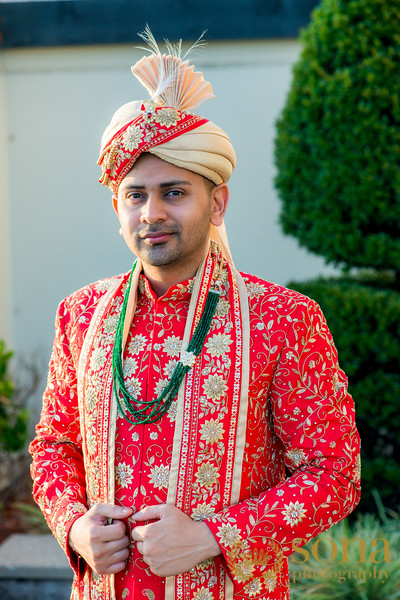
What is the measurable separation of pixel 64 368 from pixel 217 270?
56cm

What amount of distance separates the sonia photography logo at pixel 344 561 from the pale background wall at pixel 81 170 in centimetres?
219

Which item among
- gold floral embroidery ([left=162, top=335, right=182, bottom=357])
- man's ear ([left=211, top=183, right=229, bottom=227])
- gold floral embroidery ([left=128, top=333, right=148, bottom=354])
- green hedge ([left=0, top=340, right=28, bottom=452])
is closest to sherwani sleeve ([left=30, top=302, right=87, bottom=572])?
gold floral embroidery ([left=128, top=333, right=148, bottom=354])

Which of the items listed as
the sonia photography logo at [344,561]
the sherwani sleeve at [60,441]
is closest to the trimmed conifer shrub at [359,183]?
the sonia photography logo at [344,561]

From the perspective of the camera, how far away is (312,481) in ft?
5.81

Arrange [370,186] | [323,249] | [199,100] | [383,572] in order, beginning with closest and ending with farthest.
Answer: [199,100]
[383,572]
[370,186]
[323,249]

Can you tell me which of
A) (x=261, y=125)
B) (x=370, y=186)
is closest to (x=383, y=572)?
(x=370, y=186)

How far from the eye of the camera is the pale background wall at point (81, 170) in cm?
516

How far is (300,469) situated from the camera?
1.82 meters

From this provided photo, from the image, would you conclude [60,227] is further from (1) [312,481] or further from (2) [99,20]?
(1) [312,481]

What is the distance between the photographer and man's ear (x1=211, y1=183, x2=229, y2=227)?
202 cm

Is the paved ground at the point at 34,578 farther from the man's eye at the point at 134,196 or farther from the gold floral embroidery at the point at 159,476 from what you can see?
the man's eye at the point at 134,196

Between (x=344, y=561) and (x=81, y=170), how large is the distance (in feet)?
11.3

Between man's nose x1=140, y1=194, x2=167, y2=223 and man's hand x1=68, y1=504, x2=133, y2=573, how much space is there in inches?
31.2

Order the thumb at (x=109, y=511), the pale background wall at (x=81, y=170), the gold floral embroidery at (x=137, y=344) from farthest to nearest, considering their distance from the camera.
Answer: the pale background wall at (x=81, y=170) → the gold floral embroidery at (x=137, y=344) → the thumb at (x=109, y=511)
